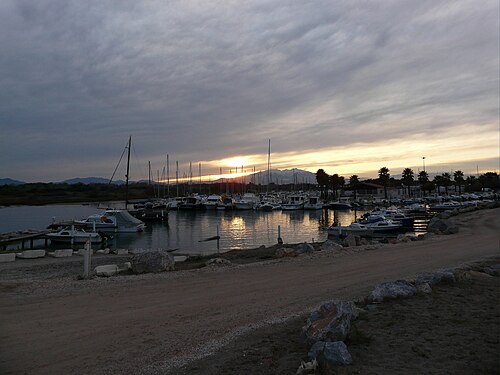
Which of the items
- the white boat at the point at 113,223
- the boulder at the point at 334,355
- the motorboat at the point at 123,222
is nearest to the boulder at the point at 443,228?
the boulder at the point at 334,355

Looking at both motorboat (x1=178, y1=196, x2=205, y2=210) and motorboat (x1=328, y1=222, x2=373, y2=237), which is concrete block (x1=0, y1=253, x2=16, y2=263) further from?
motorboat (x1=178, y1=196, x2=205, y2=210)

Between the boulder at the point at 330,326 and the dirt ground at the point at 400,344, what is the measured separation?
0.19 metres

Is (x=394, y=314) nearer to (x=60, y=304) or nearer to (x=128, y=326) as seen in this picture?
(x=128, y=326)

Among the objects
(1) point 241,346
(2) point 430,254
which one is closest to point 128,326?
(1) point 241,346

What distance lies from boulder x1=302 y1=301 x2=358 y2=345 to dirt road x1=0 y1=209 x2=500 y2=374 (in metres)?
1.52

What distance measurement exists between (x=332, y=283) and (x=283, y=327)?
4.33m

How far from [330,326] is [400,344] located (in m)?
1.04

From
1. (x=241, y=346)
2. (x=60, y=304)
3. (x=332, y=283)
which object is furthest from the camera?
(x=332, y=283)

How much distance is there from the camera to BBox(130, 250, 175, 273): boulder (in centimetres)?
1352

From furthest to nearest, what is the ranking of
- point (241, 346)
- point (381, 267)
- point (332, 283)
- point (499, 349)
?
point (381, 267), point (332, 283), point (241, 346), point (499, 349)

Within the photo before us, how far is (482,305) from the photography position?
26.7ft

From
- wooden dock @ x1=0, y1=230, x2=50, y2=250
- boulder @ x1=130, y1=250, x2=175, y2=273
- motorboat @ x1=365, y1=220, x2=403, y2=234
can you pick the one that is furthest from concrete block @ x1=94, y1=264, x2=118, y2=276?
motorboat @ x1=365, y1=220, x2=403, y2=234

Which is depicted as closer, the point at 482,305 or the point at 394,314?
the point at 394,314

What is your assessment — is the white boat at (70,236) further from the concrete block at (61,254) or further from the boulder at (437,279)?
the boulder at (437,279)
